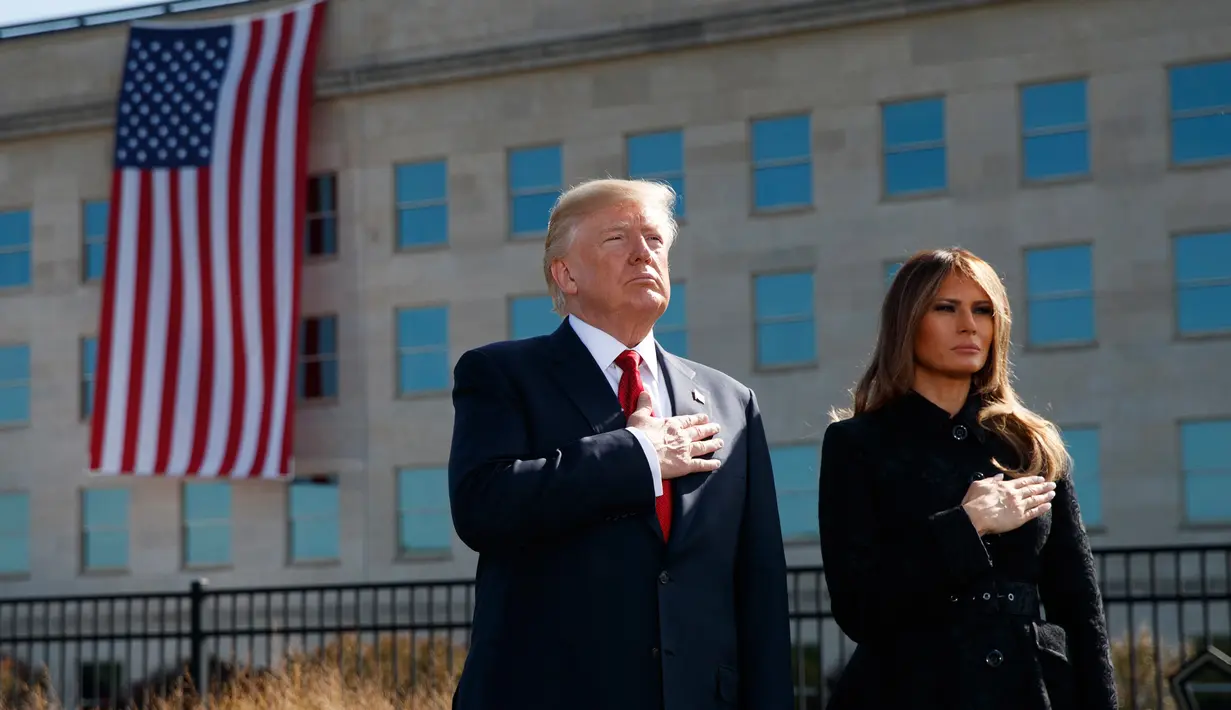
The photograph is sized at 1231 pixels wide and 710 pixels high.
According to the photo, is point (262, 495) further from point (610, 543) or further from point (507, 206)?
point (610, 543)

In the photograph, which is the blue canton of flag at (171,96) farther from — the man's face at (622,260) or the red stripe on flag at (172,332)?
the man's face at (622,260)

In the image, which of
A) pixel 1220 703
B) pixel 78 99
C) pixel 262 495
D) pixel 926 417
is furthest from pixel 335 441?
pixel 926 417

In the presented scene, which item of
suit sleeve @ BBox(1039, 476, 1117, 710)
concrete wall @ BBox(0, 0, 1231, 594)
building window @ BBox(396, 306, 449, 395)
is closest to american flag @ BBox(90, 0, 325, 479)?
concrete wall @ BBox(0, 0, 1231, 594)

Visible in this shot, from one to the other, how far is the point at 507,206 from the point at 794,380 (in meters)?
7.81

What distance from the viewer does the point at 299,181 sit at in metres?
37.6

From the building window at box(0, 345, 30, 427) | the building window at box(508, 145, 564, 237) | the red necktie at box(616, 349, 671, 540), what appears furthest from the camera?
the building window at box(0, 345, 30, 427)

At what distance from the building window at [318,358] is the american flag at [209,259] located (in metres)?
3.03

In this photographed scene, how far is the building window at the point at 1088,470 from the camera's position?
3331 centimetres

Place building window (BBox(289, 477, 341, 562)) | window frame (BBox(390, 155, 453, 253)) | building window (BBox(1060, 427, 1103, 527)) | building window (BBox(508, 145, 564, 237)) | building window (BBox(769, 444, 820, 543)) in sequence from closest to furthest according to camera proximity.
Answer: building window (BBox(1060, 427, 1103, 527)), building window (BBox(769, 444, 820, 543)), building window (BBox(508, 145, 564, 237)), window frame (BBox(390, 155, 453, 253)), building window (BBox(289, 477, 341, 562))

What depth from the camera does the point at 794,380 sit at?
3588 centimetres

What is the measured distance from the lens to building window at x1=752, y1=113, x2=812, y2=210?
3597cm

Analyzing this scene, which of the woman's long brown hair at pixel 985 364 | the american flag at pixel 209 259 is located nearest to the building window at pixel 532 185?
the american flag at pixel 209 259

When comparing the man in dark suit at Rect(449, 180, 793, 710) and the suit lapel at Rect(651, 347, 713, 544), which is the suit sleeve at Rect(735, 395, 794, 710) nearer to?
the man in dark suit at Rect(449, 180, 793, 710)

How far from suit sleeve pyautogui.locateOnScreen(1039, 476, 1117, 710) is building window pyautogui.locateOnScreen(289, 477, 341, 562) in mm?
35719
